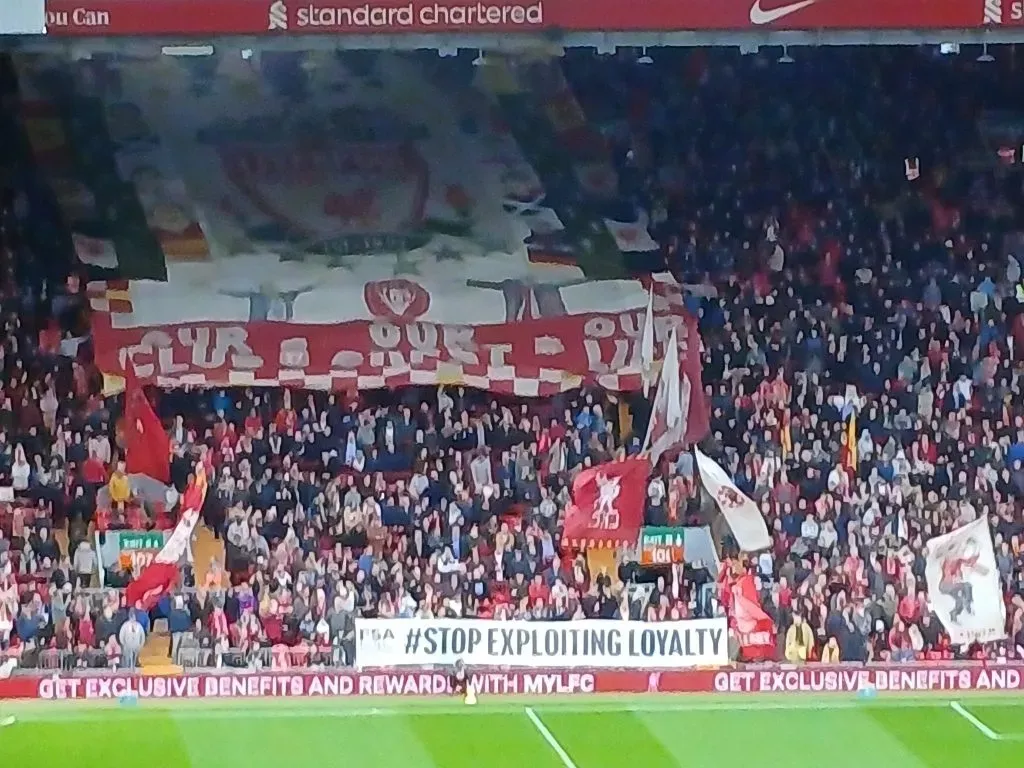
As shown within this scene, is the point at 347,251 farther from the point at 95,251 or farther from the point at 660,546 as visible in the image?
the point at 660,546

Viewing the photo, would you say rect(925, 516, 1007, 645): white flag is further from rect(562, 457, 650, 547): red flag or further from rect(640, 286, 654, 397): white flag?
rect(640, 286, 654, 397): white flag

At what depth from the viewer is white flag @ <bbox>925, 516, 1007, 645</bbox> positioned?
19.0 m

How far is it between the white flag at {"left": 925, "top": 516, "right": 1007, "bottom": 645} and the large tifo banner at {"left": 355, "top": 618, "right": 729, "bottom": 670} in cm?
279

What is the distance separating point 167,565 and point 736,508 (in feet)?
22.5

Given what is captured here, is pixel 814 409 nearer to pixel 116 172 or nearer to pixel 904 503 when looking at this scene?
pixel 904 503

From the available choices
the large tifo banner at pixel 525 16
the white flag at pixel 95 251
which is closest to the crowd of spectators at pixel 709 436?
the white flag at pixel 95 251

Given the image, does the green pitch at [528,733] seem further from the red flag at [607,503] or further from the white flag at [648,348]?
the white flag at [648,348]

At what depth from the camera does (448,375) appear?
2295 centimetres

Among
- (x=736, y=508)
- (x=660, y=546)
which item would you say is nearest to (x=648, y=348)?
(x=660, y=546)

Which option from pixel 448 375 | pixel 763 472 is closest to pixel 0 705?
pixel 448 375

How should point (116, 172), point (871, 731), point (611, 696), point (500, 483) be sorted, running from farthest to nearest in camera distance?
point (116, 172) < point (500, 483) < point (611, 696) < point (871, 731)

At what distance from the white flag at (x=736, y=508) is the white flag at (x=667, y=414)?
1.15 m

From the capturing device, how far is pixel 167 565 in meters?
18.9

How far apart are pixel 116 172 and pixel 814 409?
11.2m
